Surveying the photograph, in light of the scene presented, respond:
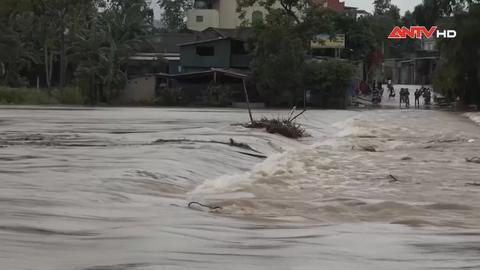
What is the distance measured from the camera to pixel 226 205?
7.71 metres

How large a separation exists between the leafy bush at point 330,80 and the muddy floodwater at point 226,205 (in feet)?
78.1

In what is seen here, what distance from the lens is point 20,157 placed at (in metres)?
10.6

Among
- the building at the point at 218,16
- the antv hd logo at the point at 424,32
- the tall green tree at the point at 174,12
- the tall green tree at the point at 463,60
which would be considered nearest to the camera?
the tall green tree at the point at 463,60

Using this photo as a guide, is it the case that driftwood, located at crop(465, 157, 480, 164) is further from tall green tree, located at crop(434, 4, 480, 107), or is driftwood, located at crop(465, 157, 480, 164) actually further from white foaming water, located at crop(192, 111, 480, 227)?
tall green tree, located at crop(434, 4, 480, 107)

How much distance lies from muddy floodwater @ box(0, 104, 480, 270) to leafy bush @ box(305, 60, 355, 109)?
78.1 feet

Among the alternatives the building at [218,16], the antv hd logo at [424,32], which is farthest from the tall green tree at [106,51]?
the antv hd logo at [424,32]

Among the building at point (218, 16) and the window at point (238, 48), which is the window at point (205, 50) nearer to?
the window at point (238, 48)

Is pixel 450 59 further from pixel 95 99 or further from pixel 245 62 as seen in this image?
pixel 95 99

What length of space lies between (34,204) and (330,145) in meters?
11.7

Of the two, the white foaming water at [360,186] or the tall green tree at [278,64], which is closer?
the white foaming water at [360,186]

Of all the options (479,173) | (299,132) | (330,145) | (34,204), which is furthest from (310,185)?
(299,132)

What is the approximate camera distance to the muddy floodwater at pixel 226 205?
199 inches

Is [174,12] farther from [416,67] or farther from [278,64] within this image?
[278,64]

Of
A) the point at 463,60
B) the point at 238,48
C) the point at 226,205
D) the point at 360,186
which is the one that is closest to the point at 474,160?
the point at 360,186
